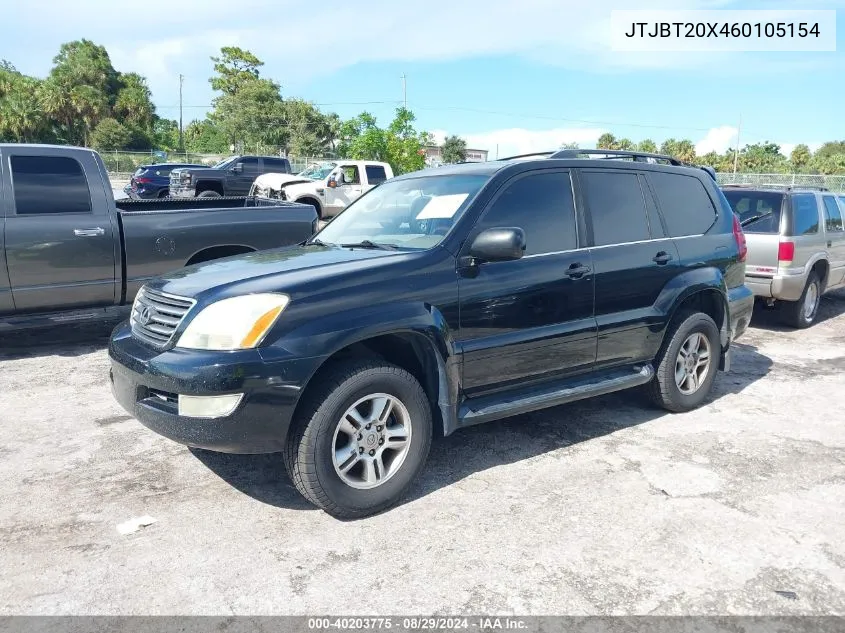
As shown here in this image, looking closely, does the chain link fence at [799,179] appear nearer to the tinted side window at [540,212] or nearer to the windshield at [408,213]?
the tinted side window at [540,212]

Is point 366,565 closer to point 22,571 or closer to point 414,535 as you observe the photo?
point 414,535

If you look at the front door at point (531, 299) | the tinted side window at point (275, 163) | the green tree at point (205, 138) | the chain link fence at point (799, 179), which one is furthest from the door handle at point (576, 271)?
the green tree at point (205, 138)

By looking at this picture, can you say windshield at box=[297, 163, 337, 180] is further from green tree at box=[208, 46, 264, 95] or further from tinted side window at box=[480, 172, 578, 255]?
green tree at box=[208, 46, 264, 95]

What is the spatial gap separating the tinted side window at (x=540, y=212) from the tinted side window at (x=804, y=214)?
5.11m

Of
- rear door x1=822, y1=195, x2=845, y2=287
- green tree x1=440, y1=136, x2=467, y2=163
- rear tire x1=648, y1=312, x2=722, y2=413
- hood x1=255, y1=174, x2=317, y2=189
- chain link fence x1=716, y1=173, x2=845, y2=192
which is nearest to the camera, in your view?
rear tire x1=648, y1=312, x2=722, y2=413

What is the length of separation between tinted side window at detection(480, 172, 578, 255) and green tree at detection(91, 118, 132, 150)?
2321 inches

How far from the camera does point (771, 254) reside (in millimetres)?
8133

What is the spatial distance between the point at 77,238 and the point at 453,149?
3329 inches

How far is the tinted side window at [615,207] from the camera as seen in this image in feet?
14.9

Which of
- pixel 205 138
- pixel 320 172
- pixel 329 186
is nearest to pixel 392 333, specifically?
pixel 329 186

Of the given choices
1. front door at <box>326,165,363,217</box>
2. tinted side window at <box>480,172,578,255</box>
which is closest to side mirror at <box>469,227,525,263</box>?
tinted side window at <box>480,172,578,255</box>

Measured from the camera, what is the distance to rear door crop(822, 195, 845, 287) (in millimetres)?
8961

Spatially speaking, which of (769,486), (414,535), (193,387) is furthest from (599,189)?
(193,387)

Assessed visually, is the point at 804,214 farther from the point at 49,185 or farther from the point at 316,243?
the point at 49,185
